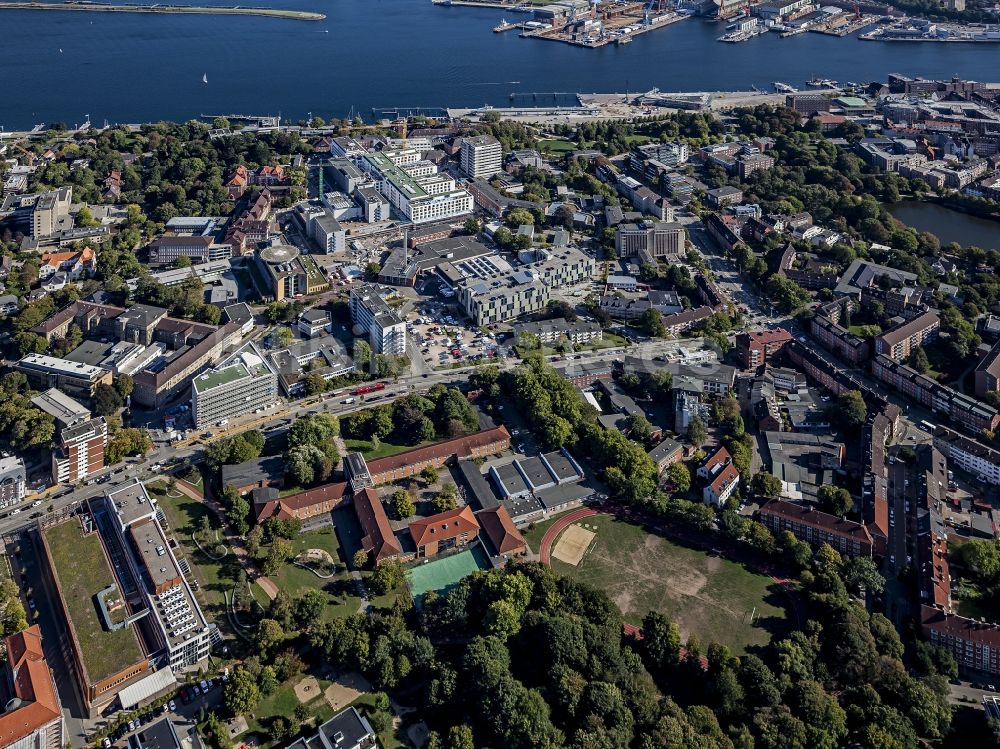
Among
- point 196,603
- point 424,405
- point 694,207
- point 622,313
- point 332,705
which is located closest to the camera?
point 332,705

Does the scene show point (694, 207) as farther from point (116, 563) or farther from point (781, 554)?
point (116, 563)

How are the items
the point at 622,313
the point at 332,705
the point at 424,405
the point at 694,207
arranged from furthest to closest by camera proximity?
the point at 694,207 → the point at 622,313 → the point at 424,405 → the point at 332,705

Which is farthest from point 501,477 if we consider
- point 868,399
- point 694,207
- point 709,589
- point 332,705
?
point 694,207

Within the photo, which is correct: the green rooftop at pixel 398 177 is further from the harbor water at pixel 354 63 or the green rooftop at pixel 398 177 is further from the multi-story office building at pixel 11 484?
the multi-story office building at pixel 11 484

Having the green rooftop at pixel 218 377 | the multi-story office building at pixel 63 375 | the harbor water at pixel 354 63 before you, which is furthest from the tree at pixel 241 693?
the harbor water at pixel 354 63

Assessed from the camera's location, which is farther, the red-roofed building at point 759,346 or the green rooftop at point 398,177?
the green rooftop at point 398,177

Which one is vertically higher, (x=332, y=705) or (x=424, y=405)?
(x=424, y=405)

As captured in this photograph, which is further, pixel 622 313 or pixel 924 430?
Result: pixel 622 313
